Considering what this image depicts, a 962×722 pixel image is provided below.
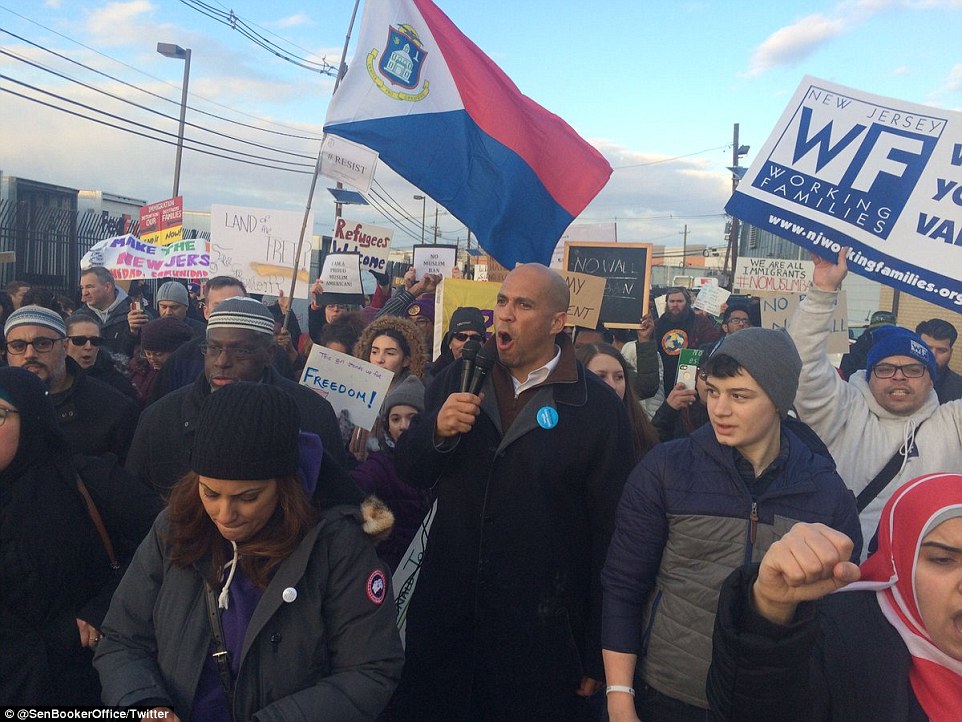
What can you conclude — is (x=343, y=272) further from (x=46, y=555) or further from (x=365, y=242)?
(x=46, y=555)

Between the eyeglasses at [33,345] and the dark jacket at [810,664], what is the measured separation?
3607 mm

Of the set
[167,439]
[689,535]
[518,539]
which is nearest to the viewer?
[689,535]

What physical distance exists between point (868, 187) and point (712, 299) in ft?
31.9

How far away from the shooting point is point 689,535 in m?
2.39

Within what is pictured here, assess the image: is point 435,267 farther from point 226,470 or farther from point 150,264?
point 226,470

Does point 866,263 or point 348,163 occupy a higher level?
point 348,163

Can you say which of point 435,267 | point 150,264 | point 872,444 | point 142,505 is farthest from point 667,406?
point 150,264

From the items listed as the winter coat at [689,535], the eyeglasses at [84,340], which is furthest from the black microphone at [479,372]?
the eyeglasses at [84,340]

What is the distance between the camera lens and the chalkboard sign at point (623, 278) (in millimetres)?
7820

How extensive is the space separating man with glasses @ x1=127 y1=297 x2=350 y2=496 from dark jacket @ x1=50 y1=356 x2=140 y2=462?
0.37 m

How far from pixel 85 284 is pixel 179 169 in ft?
45.2

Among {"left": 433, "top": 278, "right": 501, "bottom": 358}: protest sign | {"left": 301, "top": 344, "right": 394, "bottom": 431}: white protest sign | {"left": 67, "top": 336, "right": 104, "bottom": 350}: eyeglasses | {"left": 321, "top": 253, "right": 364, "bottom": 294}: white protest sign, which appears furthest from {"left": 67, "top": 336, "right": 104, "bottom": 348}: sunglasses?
{"left": 321, "top": 253, "right": 364, "bottom": 294}: white protest sign

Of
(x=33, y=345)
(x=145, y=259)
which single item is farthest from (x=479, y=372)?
(x=145, y=259)

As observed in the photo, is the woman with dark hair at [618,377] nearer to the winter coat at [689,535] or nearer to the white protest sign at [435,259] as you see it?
the winter coat at [689,535]
